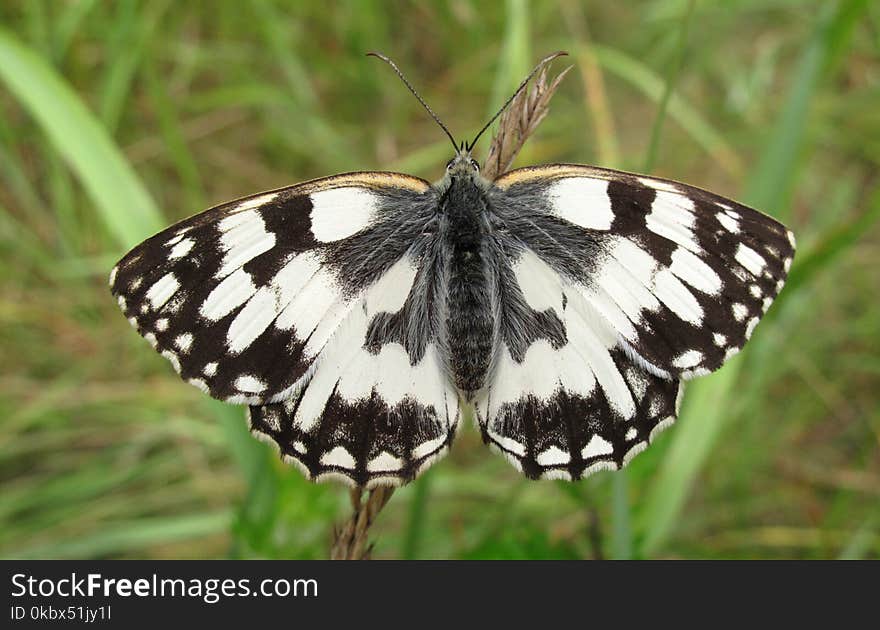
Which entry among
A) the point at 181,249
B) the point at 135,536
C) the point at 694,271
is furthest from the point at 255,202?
the point at 135,536

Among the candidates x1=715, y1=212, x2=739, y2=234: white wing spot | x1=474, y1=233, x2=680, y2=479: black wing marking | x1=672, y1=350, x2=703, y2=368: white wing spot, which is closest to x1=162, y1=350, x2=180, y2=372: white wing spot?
x1=474, y1=233, x2=680, y2=479: black wing marking

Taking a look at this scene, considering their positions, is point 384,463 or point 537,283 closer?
point 384,463

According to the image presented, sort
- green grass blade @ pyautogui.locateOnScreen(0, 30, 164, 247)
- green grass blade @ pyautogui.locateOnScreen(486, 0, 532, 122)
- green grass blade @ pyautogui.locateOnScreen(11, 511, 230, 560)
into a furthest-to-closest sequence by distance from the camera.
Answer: green grass blade @ pyautogui.locateOnScreen(486, 0, 532, 122) < green grass blade @ pyautogui.locateOnScreen(11, 511, 230, 560) < green grass blade @ pyautogui.locateOnScreen(0, 30, 164, 247)

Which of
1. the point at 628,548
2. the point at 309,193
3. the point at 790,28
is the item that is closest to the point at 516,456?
the point at 628,548

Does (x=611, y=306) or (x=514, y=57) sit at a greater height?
(x=514, y=57)

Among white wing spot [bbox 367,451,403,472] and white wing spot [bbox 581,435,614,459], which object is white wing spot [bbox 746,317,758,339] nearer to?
white wing spot [bbox 581,435,614,459]

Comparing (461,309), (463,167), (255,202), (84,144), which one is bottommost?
(461,309)

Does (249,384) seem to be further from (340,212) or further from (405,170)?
(405,170)

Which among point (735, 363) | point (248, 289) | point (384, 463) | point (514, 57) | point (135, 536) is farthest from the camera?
point (514, 57)
